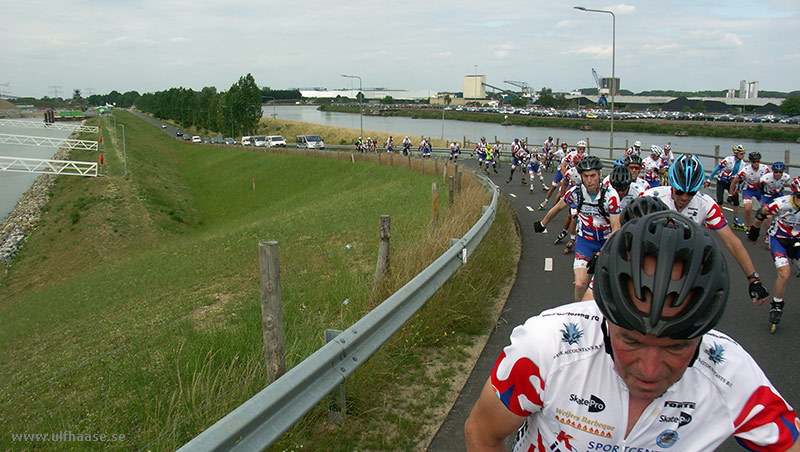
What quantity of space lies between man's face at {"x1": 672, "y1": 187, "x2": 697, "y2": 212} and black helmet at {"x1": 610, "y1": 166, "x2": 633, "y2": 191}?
147 cm

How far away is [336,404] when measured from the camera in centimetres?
423

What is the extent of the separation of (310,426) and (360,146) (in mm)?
51945

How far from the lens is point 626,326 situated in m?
1.71

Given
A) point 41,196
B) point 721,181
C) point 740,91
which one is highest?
point 740,91

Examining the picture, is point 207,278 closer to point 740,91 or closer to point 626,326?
point 626,326

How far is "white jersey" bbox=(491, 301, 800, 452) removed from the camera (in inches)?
73.9

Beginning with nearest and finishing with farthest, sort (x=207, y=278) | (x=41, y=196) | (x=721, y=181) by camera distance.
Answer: (x=207, y=278), (x=721, y=181), (x=41, y=196)

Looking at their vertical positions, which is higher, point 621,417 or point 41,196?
point 621,417

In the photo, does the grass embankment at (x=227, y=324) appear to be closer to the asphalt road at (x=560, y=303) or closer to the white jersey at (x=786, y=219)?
the asphalt road at (x=560, y=303)

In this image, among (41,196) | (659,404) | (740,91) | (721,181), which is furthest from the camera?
(740,91)

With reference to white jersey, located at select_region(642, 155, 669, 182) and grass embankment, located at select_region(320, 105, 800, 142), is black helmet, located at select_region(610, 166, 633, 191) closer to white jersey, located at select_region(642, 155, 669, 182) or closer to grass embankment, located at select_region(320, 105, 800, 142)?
white jersey, located at select_region(642, 155, 669, 182)

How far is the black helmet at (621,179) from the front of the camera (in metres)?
7.46

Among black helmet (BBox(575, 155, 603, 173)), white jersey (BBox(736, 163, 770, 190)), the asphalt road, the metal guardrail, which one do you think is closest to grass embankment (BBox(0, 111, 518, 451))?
the asphalt road

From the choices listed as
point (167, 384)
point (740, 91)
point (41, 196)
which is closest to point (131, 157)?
point (41, 196)
